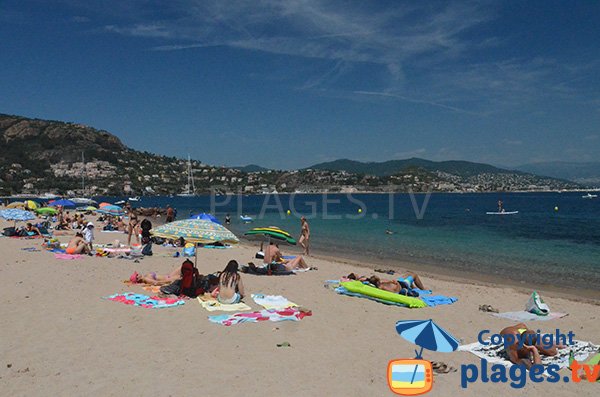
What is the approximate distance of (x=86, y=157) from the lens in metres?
137

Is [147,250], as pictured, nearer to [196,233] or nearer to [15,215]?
[196,233]

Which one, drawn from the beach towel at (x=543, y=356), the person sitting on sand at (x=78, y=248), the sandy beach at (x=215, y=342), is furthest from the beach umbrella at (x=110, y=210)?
the beach towel at (x=543, y=356)

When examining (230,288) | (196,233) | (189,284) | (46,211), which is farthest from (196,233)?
(46,211)

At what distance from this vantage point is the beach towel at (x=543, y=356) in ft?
21.2

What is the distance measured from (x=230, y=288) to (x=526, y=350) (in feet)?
18.6

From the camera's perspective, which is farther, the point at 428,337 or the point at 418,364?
the point at 418,364

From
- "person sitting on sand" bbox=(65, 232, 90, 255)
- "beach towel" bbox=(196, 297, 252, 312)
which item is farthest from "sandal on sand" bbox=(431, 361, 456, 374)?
"person sitting on sand" bbox=(65, 232, 90, 255)

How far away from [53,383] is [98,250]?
11.0 meters

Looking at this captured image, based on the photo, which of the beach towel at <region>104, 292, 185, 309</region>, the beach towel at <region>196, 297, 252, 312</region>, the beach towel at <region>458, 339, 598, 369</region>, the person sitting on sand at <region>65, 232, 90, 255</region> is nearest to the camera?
the beach towel at <region>458, 339, 598, 369</region>

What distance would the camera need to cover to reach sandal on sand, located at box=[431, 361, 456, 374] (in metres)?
6.03

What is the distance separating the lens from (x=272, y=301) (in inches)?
382

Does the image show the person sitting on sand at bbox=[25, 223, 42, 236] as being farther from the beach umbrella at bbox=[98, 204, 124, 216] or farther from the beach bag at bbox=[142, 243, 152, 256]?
the beach bag at bbox=[142, 243, 152, 256]

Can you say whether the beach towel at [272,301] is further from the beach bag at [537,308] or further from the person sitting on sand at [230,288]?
the beach bag at [537,308]

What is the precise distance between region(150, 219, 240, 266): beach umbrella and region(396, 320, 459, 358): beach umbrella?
5.85m
